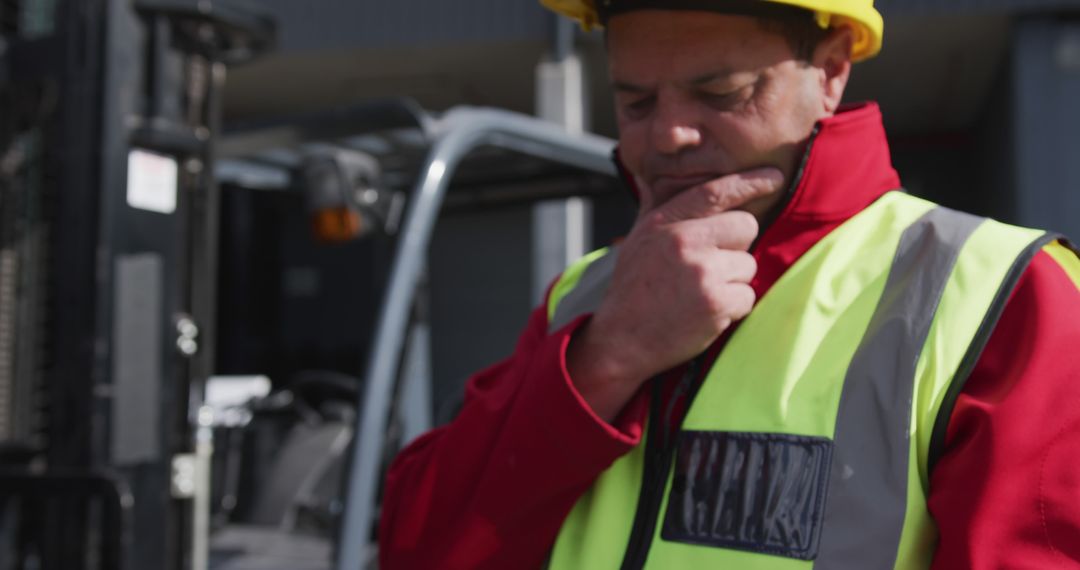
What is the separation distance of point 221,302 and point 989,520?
9.86m

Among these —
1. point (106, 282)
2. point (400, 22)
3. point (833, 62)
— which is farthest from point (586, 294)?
point (400, 22)

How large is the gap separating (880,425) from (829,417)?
2.2 inches

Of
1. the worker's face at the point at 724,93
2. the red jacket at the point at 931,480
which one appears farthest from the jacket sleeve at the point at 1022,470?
the worker's face at the point at 724,93

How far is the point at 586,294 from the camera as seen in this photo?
1562 mm

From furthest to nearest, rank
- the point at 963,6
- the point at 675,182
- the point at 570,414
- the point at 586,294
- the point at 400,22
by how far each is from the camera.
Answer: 1. the point at 400,22
2. the point at 963,6
3. the point at 586,294
4. the point at 675,182
5. the point at 570,414

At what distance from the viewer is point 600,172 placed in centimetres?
401

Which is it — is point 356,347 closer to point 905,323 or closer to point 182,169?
point 182,169

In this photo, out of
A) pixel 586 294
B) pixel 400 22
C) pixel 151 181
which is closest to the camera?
pixel 586 294

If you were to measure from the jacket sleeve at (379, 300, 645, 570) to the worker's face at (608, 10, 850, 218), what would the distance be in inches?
9.5

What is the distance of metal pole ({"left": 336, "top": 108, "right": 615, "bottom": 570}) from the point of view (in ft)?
8.93

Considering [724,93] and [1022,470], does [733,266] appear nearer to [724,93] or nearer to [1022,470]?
[724,93]

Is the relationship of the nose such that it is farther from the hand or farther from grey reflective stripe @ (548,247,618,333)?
grey reflective stripe @ (548,247,618,333)

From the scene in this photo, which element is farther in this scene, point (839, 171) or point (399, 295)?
point (399, 295)

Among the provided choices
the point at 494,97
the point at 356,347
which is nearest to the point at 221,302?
the point at 356,347
